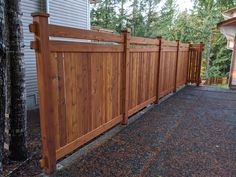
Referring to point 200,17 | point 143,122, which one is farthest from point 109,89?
point 200,17

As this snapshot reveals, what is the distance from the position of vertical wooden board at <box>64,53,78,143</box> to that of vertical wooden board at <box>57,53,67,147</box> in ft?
0.16

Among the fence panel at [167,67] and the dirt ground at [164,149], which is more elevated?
the fence panel at [167,67]

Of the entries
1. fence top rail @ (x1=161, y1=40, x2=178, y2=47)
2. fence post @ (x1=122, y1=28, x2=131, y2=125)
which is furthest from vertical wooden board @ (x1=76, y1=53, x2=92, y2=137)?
fence top rail @ (x1=161, y1=40, x2=178, y2=47)

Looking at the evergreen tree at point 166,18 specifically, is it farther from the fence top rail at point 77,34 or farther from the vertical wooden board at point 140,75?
the fence top rail at point 77,34

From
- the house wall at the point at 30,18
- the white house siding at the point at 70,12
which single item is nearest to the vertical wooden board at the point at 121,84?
the house wall at the point at 30,18

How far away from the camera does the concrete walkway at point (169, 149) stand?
7.39 feet

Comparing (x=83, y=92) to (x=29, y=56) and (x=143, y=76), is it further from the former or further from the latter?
(x=29, y=56)

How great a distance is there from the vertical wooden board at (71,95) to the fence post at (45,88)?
248mm

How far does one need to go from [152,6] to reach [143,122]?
16762 mm

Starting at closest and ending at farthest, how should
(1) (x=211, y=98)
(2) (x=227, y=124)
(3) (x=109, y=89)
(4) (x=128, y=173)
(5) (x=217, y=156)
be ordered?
(4) (x=128, y=173), (5) (x=217, y=156), (3) (x=109, y=89), (2) (x=227, y=124), (1) (x=211, y=98)

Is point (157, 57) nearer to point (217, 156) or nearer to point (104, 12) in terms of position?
point (217, 156)

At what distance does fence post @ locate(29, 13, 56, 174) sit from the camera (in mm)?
1867

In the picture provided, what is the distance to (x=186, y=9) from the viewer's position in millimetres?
18125

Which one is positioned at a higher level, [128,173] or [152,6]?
[152,6]
